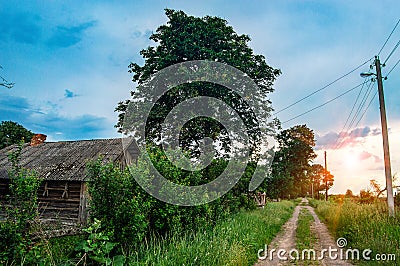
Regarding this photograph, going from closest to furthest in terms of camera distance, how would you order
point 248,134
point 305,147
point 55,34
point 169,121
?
point 55,34
point 169,121
point 248,134
point 305,147

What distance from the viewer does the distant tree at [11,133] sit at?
39325mm

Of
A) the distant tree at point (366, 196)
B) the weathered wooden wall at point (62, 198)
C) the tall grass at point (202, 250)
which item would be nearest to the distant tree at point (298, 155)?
the distant tree at point (366, 196)

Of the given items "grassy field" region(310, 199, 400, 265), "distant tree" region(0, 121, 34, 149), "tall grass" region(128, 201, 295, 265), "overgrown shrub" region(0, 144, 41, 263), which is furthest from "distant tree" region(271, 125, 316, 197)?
"overgrown shrub" region(0, 144, 41, 263)

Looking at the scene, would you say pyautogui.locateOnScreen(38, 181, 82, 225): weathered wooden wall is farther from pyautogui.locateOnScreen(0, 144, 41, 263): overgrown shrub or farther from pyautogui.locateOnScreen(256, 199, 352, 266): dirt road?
pyautogui.locateOnScreen(0, 144, 41, 263): overgrown shrub

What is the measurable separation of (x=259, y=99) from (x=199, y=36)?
488cm

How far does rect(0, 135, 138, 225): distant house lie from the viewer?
62.0ft

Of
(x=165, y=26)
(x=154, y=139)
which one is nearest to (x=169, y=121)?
(x=154, y=139)

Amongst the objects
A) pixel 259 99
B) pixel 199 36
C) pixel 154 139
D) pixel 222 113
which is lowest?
pixel 154 139

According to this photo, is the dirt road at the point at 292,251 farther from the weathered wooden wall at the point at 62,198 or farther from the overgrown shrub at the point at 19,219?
the weathered wooden wall at the point at 62,198

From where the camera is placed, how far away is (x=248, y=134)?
1788cm

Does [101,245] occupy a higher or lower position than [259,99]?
lower

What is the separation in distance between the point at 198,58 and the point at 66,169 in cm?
1098

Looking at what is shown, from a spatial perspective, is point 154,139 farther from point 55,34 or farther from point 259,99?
point 55,34

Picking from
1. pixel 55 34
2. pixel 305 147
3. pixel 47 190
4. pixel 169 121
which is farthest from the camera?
pixel 305 147
